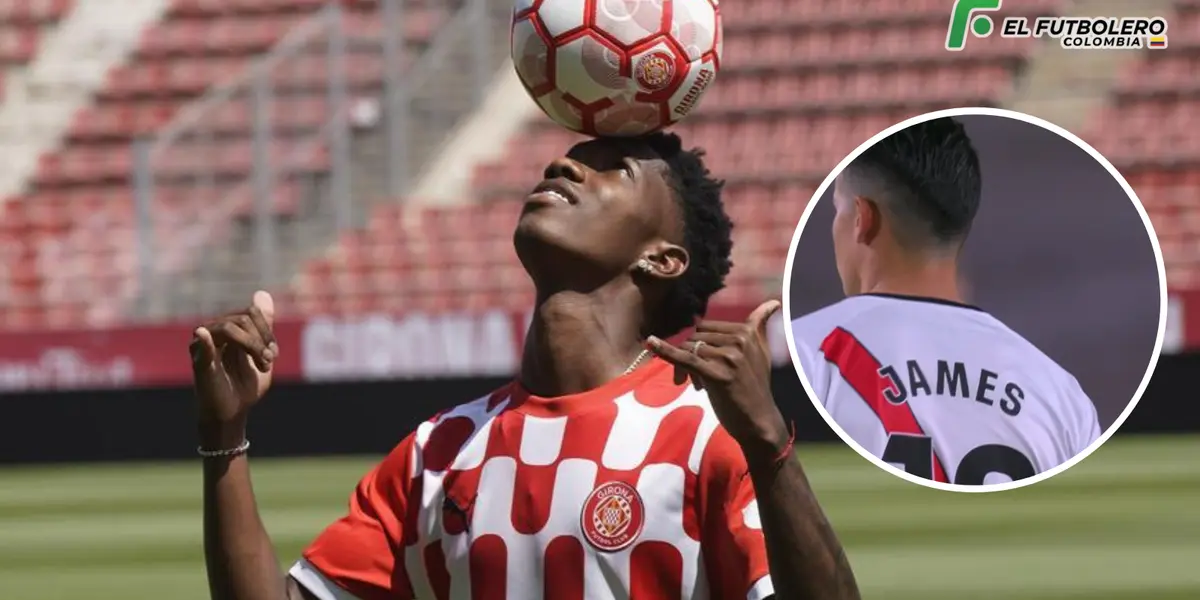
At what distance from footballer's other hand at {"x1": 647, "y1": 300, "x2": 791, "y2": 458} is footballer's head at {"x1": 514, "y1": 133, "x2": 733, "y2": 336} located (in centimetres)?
41

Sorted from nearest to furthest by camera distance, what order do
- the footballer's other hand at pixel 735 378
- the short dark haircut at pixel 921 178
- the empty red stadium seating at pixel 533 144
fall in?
the footballer's other hand at pixel 735 378, the short dark haircut at pixel 921 178, the empty red stadium seating at pixel 533 144

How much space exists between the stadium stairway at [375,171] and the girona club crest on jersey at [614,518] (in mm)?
13827

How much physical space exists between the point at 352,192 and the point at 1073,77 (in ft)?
22.5

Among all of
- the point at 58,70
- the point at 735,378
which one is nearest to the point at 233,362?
→ the point at 735,378

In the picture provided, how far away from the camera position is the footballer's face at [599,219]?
3115 mm

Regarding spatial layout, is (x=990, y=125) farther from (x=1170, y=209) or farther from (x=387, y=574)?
(x=1170, y=209)

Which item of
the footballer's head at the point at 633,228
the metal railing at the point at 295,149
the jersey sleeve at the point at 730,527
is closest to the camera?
the jersey sleeve at the point at 730,527

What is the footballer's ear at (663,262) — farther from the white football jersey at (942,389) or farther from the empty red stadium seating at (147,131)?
the empty red stadium seating at (147,131)

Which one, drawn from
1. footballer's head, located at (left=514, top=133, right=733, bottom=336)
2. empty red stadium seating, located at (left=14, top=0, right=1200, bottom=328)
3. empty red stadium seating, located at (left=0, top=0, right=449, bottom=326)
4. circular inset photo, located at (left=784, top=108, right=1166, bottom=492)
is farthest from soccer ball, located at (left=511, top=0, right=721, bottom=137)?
empty red stadium seating, located at (left=0, top=0, right=449, bottom=326)

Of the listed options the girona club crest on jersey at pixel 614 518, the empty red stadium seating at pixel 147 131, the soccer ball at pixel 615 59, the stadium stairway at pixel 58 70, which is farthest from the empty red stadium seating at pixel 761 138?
the girona club crest on jersey at pixel 614 518

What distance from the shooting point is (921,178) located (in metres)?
3.02

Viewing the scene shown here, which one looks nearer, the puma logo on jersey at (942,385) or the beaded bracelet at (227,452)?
the puma logo on jersey at (942,385)

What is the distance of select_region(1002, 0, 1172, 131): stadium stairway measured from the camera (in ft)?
61.4

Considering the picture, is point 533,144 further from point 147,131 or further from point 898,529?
point 898,529
